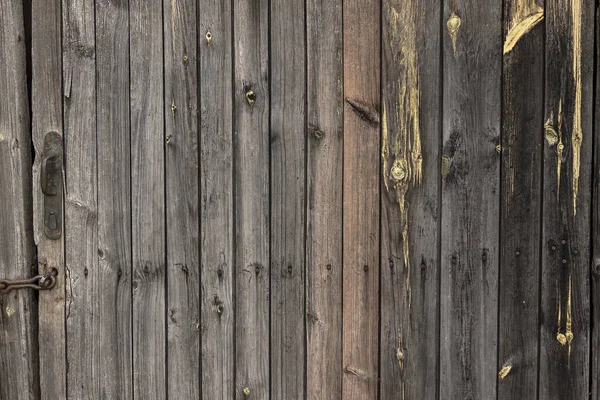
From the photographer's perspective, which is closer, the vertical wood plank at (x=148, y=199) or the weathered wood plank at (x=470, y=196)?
the weathered wood plank at (x=470, y=196)

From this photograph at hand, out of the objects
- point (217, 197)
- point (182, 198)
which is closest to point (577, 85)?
point (217, 197)

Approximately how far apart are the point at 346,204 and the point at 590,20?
0.89 metres

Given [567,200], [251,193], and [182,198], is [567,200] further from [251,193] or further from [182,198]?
[182,198]

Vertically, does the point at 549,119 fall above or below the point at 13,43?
below

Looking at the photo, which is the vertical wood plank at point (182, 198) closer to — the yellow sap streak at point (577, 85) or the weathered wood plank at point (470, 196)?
the weathered wood plank at point (470, 196)

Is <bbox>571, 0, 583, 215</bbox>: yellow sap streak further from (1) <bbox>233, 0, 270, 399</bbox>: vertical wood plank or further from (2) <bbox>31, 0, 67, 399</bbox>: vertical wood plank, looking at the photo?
(2) <bbox>31, 0, 67, 399</bbox>: vertical wood plank

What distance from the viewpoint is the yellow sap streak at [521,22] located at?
6.40ft

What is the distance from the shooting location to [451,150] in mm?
2000

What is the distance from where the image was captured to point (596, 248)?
1950 mm

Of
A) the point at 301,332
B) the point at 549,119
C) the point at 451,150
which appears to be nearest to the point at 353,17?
the point at 451,150

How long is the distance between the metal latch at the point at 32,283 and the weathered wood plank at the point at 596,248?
170 cm

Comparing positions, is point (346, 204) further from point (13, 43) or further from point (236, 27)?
point (13, 43)

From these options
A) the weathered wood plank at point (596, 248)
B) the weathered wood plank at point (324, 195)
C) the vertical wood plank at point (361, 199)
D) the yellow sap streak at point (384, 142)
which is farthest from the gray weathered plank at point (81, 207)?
the weathered wood plank at point (596, 248)

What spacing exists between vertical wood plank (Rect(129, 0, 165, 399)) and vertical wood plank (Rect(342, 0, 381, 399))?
59 cm
